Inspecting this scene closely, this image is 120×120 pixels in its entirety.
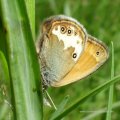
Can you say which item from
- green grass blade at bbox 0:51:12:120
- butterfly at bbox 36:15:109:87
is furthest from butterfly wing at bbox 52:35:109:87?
green grass blade at bbox 0:51:12:120

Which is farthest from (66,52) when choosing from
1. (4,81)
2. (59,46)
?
(4,81)

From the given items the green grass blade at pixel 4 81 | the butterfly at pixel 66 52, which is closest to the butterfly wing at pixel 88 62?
the butterfly at pixel 66 52

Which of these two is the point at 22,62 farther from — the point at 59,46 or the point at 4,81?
the point at 59,46

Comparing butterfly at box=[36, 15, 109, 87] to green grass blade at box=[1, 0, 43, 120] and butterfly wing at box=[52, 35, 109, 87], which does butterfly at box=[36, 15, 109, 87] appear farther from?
green grass blade at box=[1, 0, 43, 120]

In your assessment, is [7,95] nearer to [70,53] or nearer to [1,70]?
[1,70]

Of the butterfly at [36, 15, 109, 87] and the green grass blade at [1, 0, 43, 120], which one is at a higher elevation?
the green grass blade at [1, 0, 43, 120]

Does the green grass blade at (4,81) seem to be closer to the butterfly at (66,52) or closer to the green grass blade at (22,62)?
the green grass blade at (22,62)
